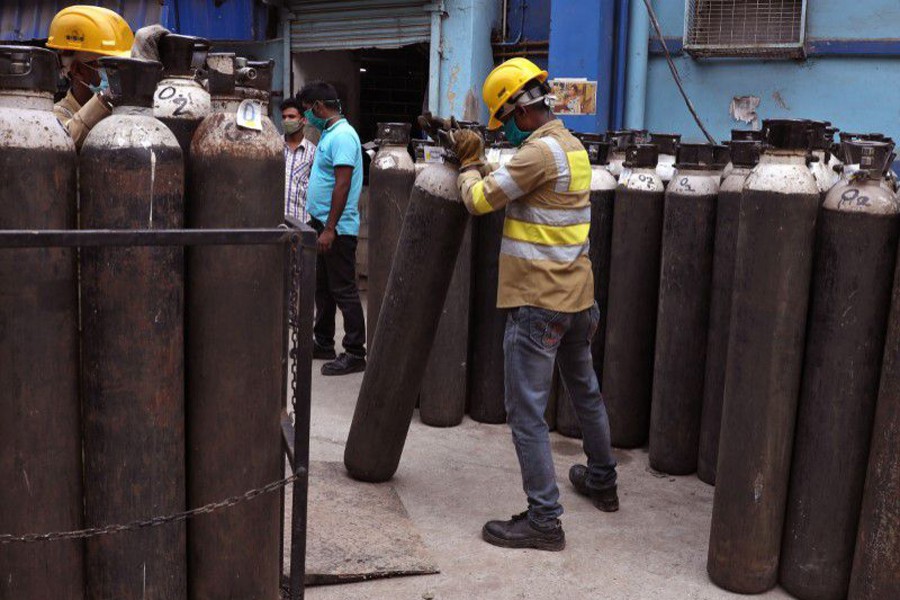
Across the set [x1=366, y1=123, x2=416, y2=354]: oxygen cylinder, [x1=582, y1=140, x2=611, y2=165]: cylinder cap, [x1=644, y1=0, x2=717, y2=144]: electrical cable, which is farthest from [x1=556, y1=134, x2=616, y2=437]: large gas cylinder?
[x1=644, y1=0, x2=717, y2=144]: electrical cable

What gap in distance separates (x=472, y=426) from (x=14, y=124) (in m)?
3.71

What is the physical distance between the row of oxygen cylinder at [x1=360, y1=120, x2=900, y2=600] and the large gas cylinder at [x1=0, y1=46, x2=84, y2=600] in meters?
2.04

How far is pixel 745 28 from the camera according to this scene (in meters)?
7.48

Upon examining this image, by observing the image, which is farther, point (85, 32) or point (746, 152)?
point (746, 152)

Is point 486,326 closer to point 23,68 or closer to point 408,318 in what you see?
point 408,318

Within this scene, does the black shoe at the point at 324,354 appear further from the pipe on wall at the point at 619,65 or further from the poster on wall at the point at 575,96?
the pipe on wall at the point at 619,65

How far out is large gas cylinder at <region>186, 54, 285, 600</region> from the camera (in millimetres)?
A: 2277

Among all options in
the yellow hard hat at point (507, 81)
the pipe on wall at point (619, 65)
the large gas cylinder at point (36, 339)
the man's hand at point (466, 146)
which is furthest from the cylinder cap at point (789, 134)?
the pipe on wall at point (619, 65)

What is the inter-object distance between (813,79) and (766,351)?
183 inches

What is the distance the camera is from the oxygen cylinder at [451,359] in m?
5.25

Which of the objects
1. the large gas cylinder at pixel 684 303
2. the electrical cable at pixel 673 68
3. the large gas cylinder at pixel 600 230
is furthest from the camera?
the electrical cable at pixel 673 68

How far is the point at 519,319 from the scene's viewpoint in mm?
3832

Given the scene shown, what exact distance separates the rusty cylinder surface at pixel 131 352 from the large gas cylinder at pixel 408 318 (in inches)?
71.7

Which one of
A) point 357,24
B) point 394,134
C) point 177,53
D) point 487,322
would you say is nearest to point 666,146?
point 487,322
